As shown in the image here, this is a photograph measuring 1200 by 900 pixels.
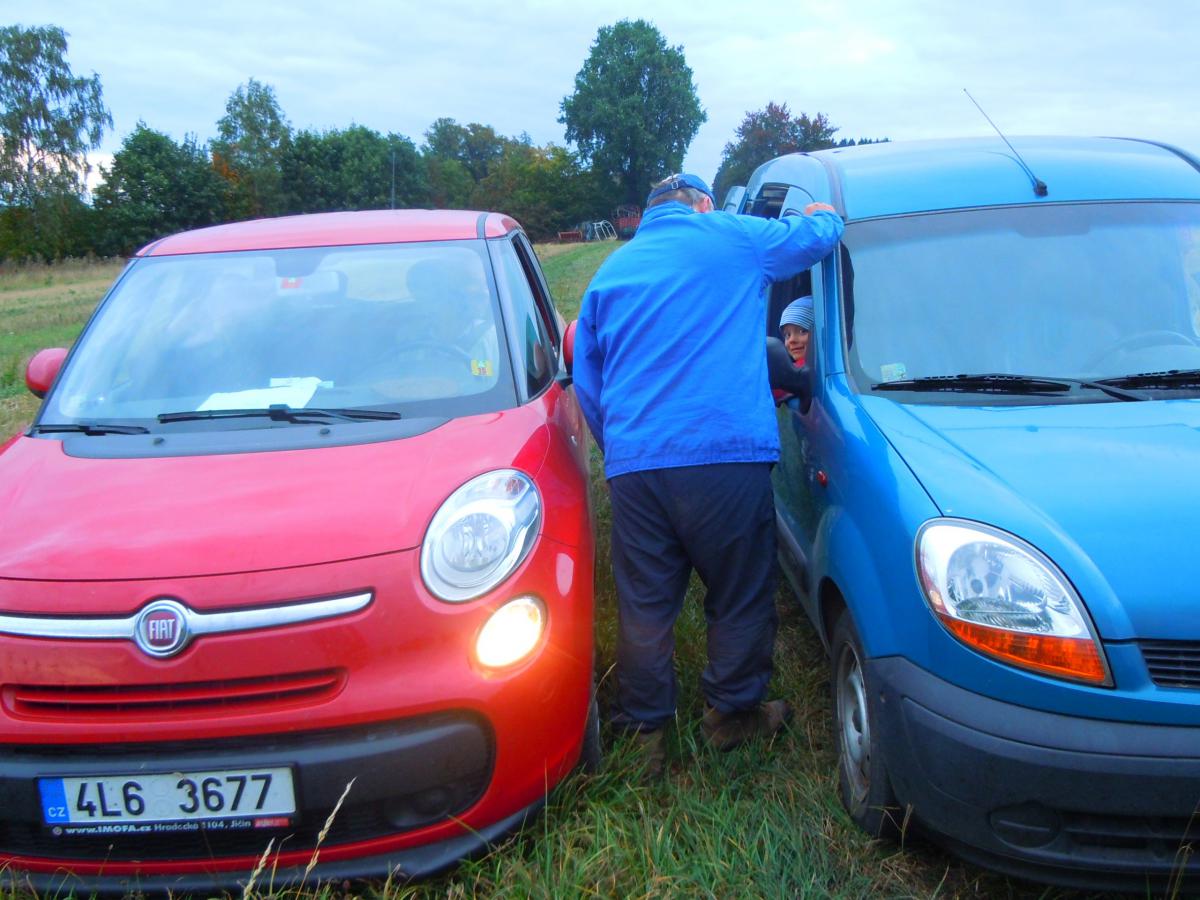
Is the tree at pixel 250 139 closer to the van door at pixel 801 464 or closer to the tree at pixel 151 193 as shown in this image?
the tree at pixel 151 193

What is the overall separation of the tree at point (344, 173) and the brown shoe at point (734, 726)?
55.3 m

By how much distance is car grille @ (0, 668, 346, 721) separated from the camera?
2246mm

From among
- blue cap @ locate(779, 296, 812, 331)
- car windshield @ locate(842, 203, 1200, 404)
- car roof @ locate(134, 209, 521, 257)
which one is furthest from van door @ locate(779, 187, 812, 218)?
car roof @ locate(134, 209, 521, 257)

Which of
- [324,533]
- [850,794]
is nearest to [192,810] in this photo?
[324,533]

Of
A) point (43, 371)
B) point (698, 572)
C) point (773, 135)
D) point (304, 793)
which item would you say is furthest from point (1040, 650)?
point (773, 135)

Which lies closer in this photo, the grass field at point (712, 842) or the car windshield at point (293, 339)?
the grass field at point (712, 842)

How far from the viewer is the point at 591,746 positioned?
2.81 meters

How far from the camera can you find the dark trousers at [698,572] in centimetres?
290

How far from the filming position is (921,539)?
224 centimetres

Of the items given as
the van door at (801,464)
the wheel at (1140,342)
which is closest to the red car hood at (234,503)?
the van door at (801,464)

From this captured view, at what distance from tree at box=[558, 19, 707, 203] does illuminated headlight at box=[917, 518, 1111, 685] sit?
80.4 metres

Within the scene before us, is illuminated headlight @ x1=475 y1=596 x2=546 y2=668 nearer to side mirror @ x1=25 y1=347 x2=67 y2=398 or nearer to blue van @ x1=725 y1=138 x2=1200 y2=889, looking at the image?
blue van @ x1=725 y1=138 x2=1200 y2=889

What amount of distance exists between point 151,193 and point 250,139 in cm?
2421

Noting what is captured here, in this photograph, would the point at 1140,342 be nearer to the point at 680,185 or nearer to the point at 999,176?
the point at 999,176
